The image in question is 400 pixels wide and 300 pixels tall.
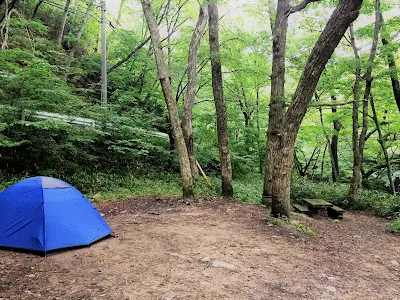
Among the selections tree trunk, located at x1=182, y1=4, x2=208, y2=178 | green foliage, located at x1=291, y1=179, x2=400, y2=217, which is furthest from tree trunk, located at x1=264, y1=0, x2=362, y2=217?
tree trunk, located at x1=182, y1=4, x2=208, y2=178

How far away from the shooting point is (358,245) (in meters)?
6.07

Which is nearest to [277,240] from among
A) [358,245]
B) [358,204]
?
[358,245]

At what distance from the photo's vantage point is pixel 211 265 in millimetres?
4379

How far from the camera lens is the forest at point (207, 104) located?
27.4 feet

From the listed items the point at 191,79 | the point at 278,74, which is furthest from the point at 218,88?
the point at 191,79

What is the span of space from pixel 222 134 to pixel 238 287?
20.6 ft

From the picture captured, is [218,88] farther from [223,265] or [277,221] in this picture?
[223,265]

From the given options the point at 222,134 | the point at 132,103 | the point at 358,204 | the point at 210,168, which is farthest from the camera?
the point at 210,168

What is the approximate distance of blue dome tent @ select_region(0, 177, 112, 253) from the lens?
190 inches

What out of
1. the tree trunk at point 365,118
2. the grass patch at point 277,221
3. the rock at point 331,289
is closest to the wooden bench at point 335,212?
the tree trunk at point 365,118

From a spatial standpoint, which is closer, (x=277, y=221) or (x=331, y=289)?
(x=331, y=289)

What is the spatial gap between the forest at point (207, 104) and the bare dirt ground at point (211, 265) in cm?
147

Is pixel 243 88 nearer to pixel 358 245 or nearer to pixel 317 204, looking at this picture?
pixel 317 204

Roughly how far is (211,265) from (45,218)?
265cm
